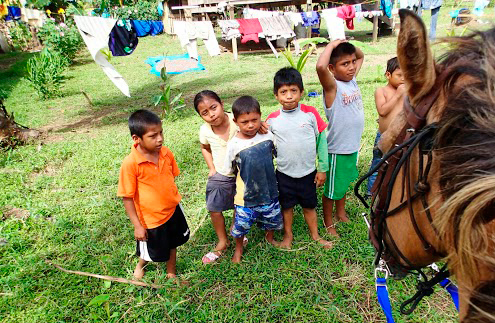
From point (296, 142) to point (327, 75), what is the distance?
0.56 m

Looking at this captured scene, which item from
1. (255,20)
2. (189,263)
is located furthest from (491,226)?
(255,20)

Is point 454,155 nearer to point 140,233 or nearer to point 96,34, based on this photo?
point 140,233

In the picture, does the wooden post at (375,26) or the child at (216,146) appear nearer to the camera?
the child at (216,146)

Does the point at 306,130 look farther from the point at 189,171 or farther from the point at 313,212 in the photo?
the point at 189,171

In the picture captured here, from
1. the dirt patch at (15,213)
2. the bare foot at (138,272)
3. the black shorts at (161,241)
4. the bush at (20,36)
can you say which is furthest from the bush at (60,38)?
the black shorts at (161,241)

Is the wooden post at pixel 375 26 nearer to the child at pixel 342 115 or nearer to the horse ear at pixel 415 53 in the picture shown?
the child at pixel 342 115

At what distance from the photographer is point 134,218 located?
2.21m

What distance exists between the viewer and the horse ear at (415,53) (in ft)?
2.46

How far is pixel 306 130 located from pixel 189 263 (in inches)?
60.9

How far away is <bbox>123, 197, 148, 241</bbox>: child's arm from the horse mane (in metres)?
1.92

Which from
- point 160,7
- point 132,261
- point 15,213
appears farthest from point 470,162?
point 160,7

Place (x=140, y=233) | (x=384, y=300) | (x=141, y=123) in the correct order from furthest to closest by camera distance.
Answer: (x=140, y=233) < (x=141, y=123) < (x=384, y=300)

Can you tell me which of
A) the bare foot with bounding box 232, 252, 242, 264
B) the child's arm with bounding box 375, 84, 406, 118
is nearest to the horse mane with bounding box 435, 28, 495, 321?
the child's arm with bounding box 375, 84, 406, 118

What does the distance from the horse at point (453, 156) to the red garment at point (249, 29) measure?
11079 millimetres
